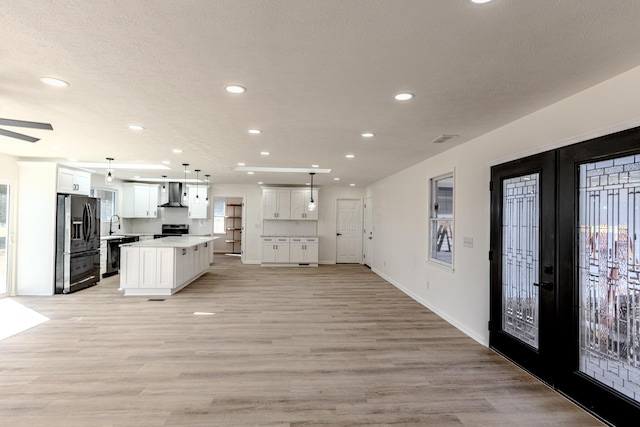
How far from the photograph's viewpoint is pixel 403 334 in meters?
4.15

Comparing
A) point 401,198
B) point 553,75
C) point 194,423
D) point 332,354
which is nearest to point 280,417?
point 194,423

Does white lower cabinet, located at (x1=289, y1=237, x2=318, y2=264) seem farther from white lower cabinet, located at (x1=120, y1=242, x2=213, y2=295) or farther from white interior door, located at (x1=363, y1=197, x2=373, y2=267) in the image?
white lower cabinet, located at (x1=120, y1=242, x2=213, y2=295)

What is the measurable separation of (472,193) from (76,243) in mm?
6807

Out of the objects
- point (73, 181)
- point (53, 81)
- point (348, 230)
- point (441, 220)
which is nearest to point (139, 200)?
point (73, 181)

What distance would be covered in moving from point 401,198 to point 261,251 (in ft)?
15.8

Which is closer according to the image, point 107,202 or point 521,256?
point 521,256

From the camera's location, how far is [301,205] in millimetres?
10117

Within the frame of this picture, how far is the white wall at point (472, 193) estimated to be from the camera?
2.44m

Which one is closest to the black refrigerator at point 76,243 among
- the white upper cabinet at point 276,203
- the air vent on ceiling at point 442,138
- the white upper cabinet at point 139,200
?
the white upper cabinet at point 139,200

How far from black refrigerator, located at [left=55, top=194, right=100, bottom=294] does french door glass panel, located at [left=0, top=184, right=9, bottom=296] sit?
28.7 inches

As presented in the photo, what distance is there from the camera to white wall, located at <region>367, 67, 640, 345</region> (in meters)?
2.44

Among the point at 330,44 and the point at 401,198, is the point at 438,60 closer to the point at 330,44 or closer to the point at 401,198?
the point at 330,44

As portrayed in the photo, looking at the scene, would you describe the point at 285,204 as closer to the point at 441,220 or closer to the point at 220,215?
the point at 220,215

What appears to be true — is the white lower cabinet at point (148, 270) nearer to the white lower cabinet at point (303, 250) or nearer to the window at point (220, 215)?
the white lower cabinet at point (303, 250)
